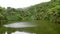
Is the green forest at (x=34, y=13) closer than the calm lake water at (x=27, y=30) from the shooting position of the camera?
Answer: No

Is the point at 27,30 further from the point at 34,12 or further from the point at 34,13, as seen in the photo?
the point at 34,12

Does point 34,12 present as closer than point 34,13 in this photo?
No

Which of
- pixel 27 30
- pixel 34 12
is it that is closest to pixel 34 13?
pixel 34 12

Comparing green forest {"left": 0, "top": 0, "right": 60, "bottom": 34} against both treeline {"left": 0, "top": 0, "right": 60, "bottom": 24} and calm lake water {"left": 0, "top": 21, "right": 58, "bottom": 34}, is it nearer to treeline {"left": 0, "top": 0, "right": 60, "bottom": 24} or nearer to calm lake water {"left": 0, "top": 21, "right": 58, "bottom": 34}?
treeline {"left": 0, "top": 0, "right": 60, "bottom": 24}

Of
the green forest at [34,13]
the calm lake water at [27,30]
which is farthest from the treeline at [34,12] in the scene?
the calm lake water at [27,30]

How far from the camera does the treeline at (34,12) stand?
57.7 ft

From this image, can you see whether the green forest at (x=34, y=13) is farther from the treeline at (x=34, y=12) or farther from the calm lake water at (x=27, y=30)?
the calm lake water at (x=27, y=30)

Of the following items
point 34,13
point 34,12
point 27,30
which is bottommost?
point 34,13

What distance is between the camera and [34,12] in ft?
66.9

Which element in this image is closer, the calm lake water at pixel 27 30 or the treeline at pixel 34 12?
the calm lake water at pixel 27 30

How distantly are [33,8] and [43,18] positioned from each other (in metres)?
2.79

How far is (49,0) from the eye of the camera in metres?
20.2

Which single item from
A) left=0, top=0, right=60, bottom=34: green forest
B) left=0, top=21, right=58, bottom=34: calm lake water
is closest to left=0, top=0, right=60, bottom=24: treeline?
left=0, top=0, right=60, bottom=34: green forest

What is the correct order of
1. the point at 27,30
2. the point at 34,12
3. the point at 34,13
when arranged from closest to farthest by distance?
1. the point at 27,30
2. the point at 34,13
3. the point at 34,12
